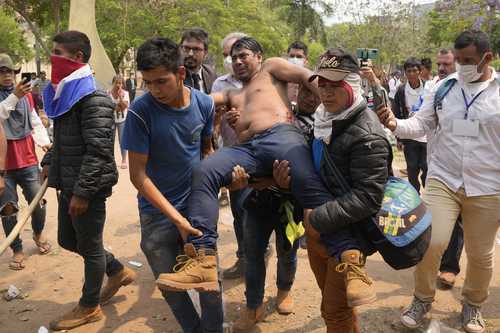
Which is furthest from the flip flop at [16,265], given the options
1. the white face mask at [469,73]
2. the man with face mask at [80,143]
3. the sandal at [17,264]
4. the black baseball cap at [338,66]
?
the white face mask at [469,73]

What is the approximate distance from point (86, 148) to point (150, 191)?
851mm

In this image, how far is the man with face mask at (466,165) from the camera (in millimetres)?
3129

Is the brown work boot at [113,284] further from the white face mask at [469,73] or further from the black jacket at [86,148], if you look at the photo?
the white face mask at [469,73]

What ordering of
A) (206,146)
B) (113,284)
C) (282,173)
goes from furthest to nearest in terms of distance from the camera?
(113,284) < (206,146) < (282,173)

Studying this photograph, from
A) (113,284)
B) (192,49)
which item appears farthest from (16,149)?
(192,49)

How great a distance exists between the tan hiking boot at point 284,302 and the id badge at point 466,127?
1723 mm

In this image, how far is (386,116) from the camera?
2.98 meters

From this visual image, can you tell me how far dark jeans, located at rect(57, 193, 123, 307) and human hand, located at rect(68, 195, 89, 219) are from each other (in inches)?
3.1

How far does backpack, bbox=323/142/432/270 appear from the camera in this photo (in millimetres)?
2357

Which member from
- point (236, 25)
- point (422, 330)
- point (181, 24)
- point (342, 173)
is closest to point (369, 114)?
point (342, 173)

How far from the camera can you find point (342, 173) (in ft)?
7.97

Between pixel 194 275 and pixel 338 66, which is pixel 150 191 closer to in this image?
pixel 194 275

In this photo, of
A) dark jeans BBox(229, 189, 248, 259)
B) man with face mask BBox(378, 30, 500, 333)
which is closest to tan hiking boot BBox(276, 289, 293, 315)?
dark jeans BBox(229, 189, 248, 259)

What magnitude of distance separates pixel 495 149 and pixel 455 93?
1.51 feet
